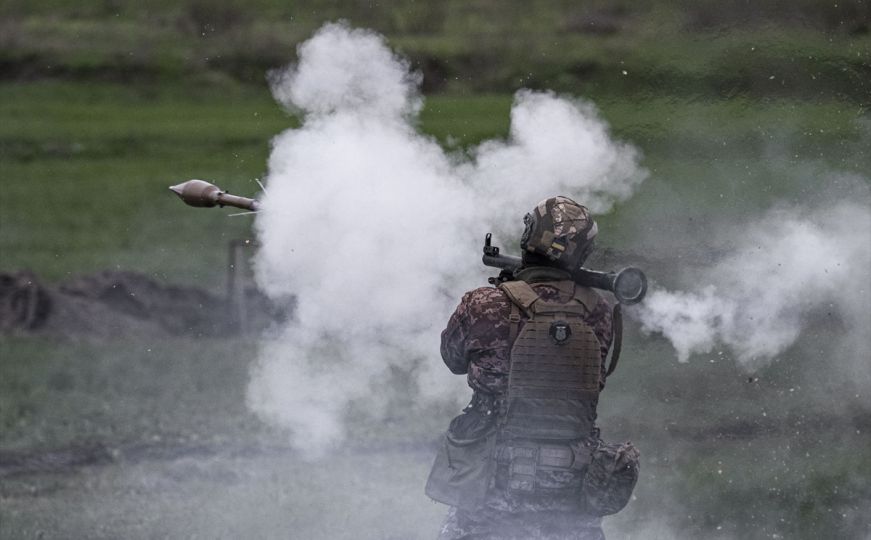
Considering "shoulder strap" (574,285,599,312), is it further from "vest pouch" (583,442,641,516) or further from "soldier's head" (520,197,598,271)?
"vest pouch" (583,442,641,516)

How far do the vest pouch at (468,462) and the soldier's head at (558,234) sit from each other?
2.65 ft

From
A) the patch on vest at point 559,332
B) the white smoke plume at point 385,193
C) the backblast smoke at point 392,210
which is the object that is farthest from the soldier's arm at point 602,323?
the white smoke plume at point 385,193

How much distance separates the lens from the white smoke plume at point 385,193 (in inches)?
337

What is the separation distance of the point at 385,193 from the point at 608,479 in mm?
2637

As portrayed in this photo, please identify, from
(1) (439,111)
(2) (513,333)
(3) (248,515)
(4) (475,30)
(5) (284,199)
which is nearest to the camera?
(2) (513,333)

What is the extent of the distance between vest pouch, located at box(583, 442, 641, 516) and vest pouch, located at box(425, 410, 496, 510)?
19.0 inches

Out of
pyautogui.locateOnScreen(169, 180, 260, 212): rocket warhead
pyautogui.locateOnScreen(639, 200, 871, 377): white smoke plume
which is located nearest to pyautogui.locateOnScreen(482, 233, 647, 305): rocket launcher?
pyautogui.locateOnScreen(169, 180, 260, 212): rocket warhead

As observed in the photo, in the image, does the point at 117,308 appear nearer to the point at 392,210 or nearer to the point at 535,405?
the point at 392,210

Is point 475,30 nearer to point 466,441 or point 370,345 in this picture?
point 370,345

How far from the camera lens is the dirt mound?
53.7ft

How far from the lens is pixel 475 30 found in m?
20.1

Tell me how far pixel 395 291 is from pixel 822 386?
173 inches

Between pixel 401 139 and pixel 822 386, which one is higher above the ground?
pixel 401 139

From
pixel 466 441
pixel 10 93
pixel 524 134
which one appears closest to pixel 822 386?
pixel 524 134
